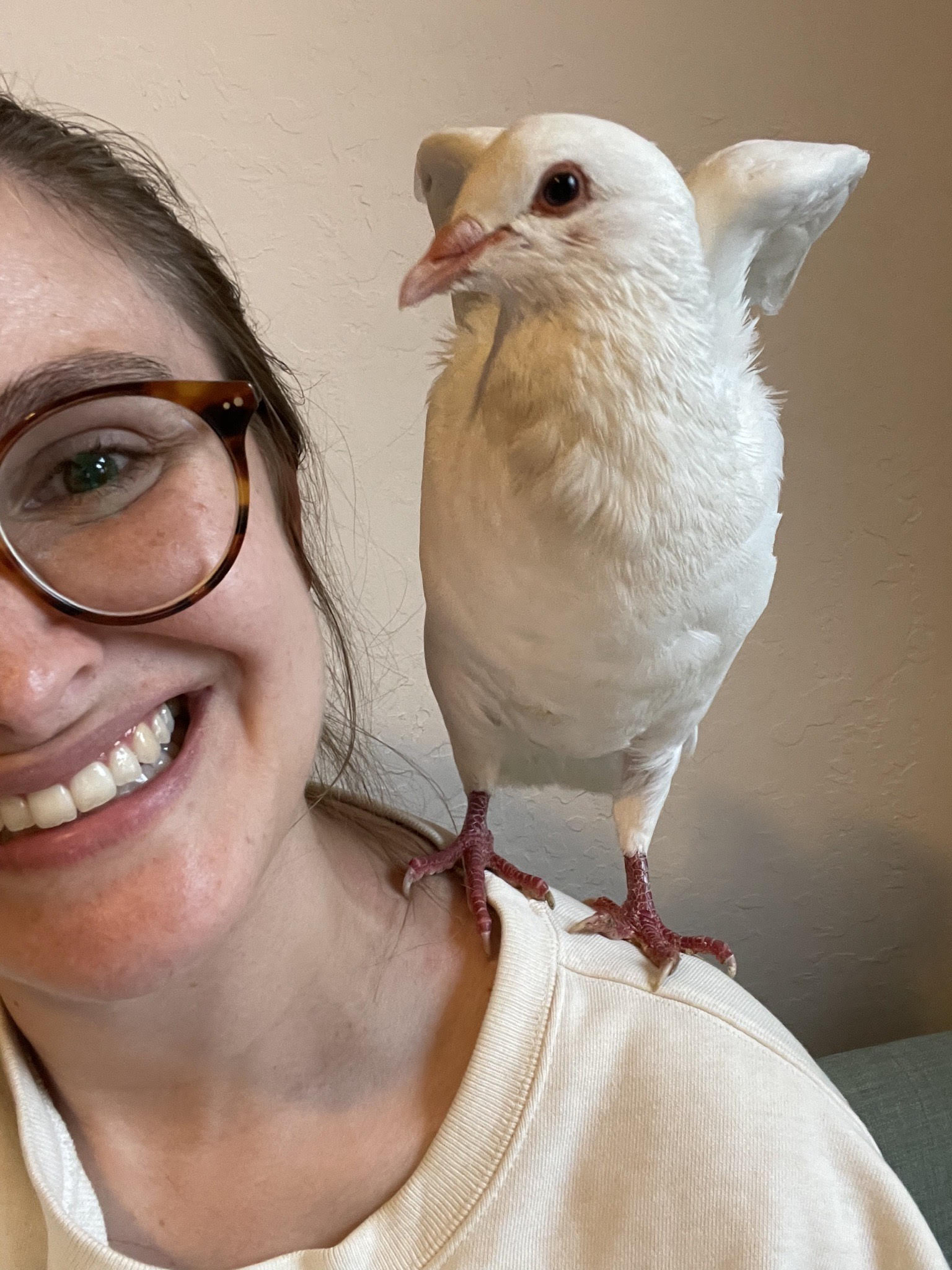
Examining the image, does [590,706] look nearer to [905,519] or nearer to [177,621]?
[177,621]

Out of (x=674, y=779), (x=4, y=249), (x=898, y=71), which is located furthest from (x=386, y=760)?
(x=898, y=71)

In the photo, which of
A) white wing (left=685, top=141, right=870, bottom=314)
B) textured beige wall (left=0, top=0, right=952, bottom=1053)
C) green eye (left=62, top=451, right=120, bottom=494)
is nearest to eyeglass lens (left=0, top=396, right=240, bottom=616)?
green eye (left=62, top=451, right=120, bottom=494)

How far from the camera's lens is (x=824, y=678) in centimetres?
105

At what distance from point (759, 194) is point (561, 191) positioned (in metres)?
0.11

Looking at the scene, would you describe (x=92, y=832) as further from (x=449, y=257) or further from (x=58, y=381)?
(x=449, y=257)

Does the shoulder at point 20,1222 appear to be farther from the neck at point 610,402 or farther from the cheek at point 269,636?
the neck at point 610,402

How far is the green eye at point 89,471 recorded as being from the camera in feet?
1.18

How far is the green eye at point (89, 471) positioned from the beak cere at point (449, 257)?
16cm

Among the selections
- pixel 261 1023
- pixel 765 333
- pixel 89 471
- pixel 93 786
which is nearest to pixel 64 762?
pixel 93 786

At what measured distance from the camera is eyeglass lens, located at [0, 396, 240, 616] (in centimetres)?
35

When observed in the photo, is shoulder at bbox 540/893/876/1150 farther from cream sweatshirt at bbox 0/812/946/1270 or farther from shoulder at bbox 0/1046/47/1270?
shoulder at bbox 0/1046/47/1270

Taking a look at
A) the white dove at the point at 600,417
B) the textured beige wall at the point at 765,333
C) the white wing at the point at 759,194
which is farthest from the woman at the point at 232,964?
the textured beige wall at the point at 765,333

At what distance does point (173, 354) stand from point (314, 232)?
0.57 m

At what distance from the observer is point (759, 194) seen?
43 cm
